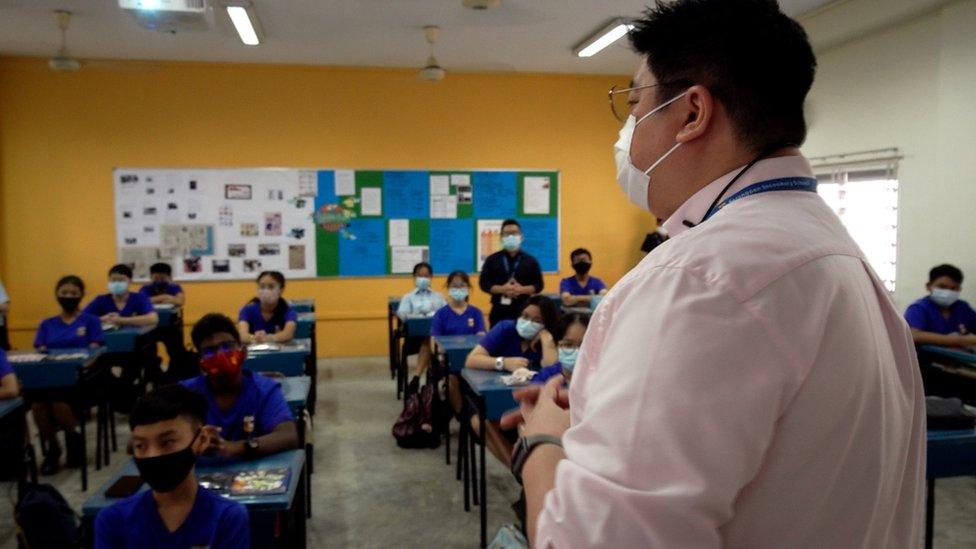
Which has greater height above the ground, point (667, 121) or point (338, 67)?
point (338, 67)

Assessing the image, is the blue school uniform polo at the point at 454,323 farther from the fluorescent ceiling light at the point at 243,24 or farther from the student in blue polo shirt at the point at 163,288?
the student in blue polo shirt at the point at 163,288

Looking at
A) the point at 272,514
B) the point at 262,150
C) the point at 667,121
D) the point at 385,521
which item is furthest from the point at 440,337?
the point at 667,121

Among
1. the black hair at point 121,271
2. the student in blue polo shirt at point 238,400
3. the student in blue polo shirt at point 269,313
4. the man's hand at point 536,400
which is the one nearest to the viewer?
the man's hand at point 536,400

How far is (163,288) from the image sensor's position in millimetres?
7512

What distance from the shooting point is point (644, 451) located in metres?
0.59

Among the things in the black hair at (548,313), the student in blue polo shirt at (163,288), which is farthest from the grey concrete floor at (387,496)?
the student in blue polo shirt at (163,288)

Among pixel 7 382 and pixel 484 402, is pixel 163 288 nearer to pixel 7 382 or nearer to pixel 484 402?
pixel 7 382

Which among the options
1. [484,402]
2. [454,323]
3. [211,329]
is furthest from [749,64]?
[454,323]

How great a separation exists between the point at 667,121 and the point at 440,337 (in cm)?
478

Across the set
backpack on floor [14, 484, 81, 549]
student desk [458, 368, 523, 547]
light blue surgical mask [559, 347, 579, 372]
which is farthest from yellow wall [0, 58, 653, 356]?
backpack on floor [14, 484, 81, 549]

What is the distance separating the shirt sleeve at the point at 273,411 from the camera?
2973mm

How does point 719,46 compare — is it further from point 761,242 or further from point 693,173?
point 761,242

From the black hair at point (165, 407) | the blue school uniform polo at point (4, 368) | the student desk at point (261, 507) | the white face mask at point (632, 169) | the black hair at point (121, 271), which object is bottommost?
the student desk at point (261, 507)

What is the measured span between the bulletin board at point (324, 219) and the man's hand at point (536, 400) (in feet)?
24.9
